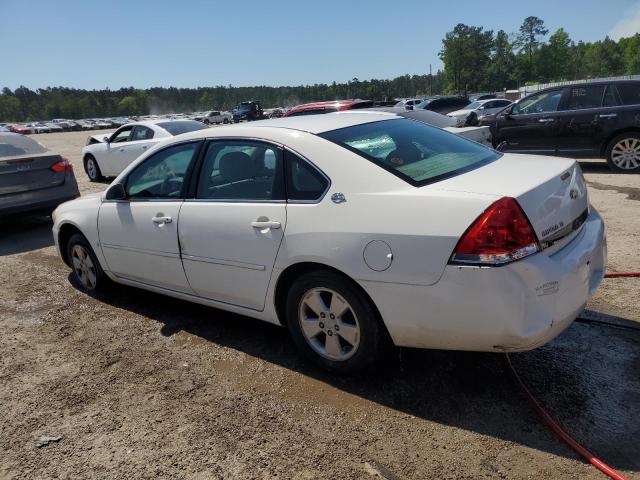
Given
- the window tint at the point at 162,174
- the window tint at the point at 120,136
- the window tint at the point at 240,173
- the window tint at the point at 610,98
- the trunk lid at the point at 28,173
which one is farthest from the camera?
the window tint at the point at 120,136

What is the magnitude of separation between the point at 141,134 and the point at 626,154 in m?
9.91

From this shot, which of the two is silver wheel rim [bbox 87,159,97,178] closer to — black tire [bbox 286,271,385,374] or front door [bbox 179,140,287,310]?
front door [bbox 179,140,287,310]

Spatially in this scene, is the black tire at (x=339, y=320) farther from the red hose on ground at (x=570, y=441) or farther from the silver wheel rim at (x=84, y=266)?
the silver wheel rim at (x=84, y=266)

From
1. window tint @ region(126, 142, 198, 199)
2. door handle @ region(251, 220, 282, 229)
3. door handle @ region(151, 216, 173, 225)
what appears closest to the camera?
door handle @ region(251, 220, 282, 229)

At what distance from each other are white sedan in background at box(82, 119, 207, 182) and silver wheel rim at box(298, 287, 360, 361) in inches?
327

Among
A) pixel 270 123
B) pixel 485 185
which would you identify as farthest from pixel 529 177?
pixel 270 123

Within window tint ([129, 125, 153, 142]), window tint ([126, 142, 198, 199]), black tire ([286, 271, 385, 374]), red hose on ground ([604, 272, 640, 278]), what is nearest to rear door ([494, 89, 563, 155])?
red hose on ground ([604, 272, 640, 278])

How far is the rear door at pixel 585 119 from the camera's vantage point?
9384 mm

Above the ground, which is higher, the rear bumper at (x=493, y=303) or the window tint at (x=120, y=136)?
the window tint at (x=120, y=136)

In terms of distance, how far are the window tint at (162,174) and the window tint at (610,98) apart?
857cm

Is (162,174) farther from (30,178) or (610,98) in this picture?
(610,98)

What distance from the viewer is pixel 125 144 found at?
11.7m

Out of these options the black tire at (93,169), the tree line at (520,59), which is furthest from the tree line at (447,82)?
the black tire at (93,169)

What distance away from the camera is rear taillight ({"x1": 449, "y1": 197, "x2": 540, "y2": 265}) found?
2434 mm
